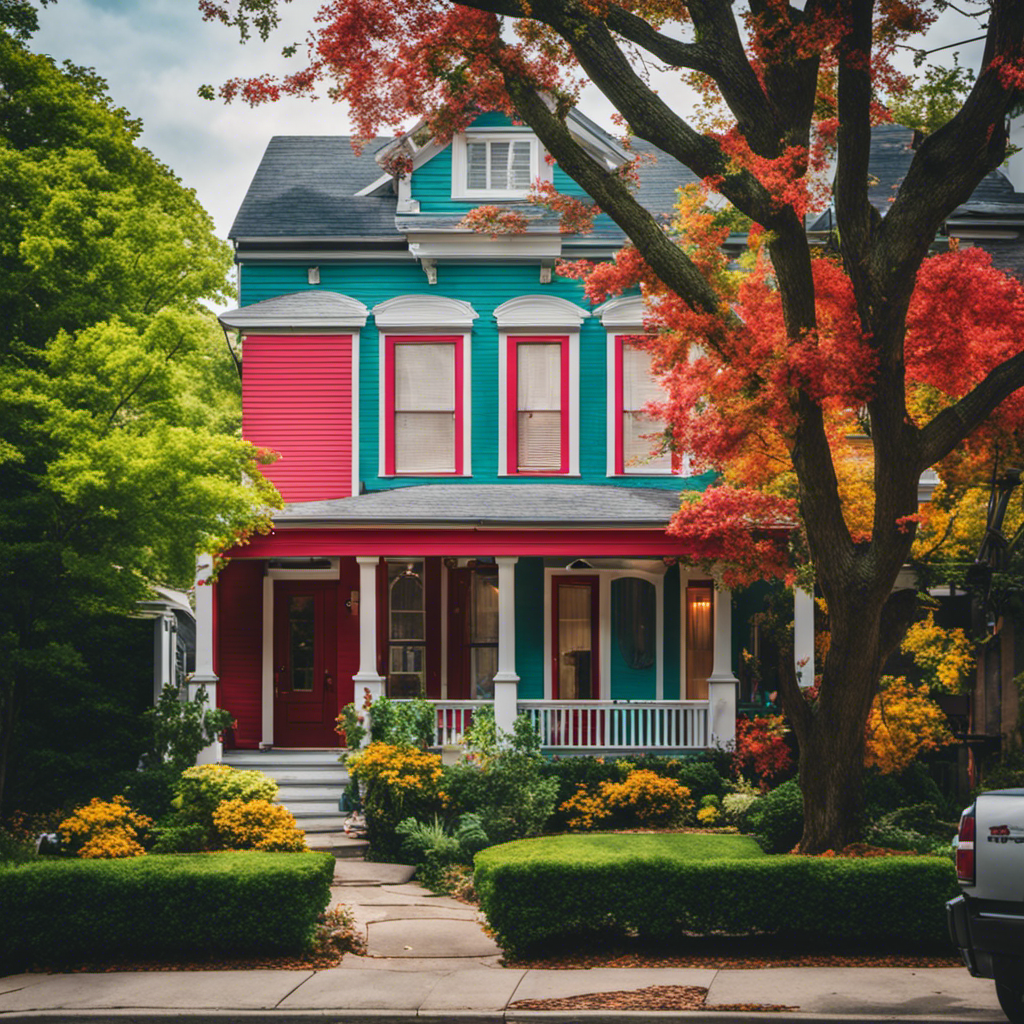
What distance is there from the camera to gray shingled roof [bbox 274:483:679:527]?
53.0 feet

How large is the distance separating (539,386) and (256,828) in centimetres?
868

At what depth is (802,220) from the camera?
11.6 meters

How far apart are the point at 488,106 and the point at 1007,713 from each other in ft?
31.1

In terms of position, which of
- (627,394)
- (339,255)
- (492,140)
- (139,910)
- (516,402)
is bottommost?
(139,910)

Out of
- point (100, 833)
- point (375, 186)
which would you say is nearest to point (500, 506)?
point (375, 186)

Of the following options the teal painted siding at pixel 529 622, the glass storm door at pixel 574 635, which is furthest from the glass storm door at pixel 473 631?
the glass storm door at pixel 574 635

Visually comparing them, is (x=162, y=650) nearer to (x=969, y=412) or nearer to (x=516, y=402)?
(x=516, y=402)

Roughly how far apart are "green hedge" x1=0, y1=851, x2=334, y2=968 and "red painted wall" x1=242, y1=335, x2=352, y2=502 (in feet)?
30.2

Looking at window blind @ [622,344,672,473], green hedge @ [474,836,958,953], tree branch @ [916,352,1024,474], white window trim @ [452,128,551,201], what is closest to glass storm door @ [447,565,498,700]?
window blind @ [622,344,672,473]

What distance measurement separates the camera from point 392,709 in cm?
1561

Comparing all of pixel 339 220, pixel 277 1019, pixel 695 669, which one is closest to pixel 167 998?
pixel 277 1019

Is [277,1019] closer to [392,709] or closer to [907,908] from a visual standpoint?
[907,908]

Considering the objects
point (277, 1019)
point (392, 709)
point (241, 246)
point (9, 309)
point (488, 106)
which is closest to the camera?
point (277, 1019)

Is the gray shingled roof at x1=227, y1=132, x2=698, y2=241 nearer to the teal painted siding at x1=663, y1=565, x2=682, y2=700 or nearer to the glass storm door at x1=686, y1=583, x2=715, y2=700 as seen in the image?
the teal painted siding at x1=663, y1=565, x2=682, y2=700
